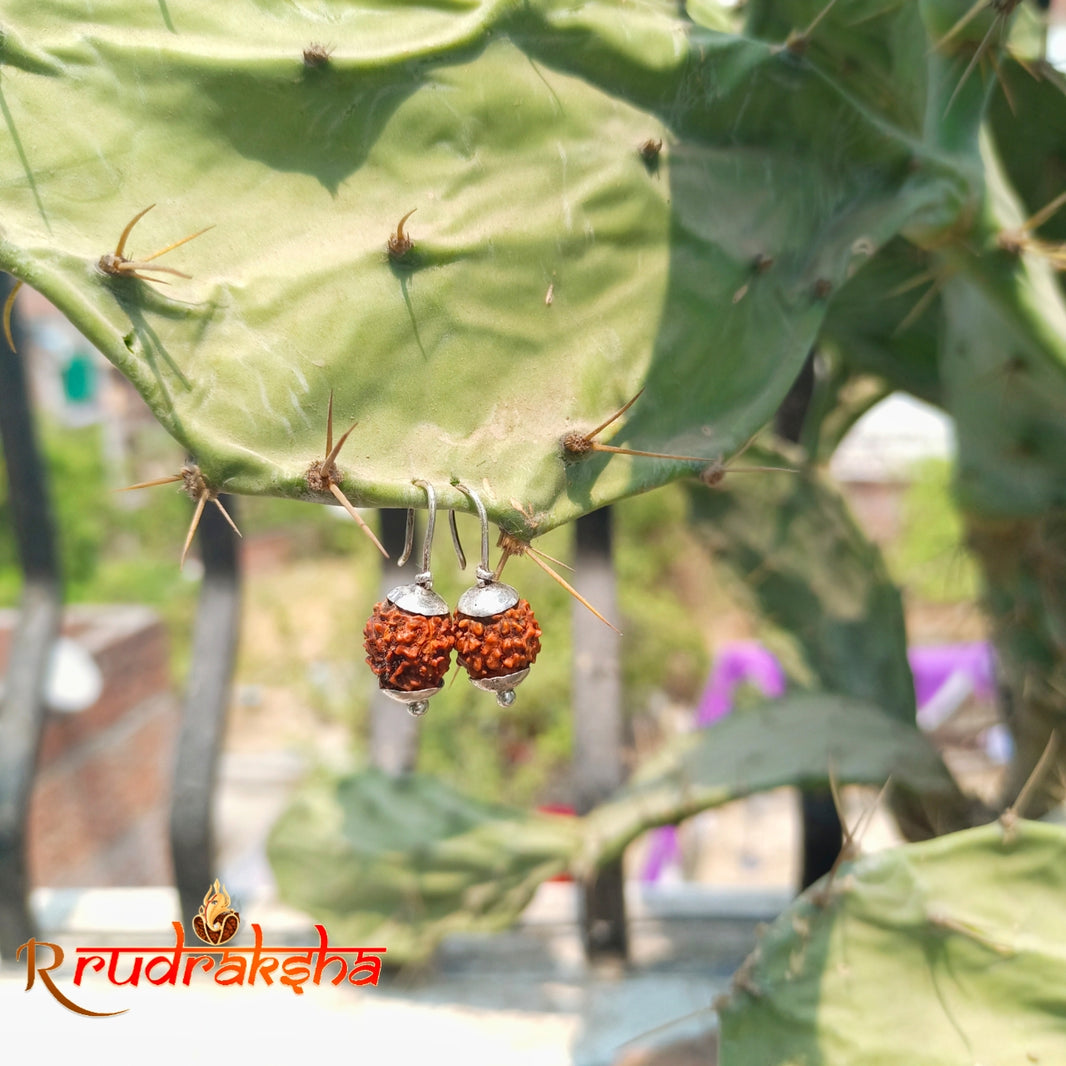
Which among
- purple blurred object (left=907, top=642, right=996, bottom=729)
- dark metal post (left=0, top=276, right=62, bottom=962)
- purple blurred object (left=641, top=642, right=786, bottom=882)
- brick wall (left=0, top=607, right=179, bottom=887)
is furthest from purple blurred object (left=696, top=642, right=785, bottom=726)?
dark metal post (left=0, top=276, right=62, bottom=962)

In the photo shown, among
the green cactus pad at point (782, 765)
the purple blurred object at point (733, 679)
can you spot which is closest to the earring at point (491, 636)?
the green cactus pad at point (782, 765)

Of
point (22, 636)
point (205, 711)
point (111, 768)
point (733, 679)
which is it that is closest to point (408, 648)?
point (205, 711)

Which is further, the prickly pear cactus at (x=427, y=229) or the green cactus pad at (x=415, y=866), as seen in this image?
the green cactus pad at (x=415, y=866)

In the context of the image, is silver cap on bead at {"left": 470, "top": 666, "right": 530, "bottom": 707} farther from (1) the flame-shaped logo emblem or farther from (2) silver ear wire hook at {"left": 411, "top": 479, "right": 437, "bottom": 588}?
(1) the flame-shaped logo emblem

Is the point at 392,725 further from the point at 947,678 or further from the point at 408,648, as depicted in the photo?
the point at 947,678

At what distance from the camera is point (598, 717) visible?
126cm

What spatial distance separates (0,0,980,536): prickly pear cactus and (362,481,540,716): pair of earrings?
5 centimetres

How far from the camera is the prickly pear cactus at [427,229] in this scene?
561 millimetres

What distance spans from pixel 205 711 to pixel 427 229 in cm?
82

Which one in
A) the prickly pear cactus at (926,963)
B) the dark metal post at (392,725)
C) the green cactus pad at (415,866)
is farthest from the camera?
the dark metal post at (392,725)

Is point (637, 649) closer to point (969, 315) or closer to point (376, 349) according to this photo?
point (969, 315)

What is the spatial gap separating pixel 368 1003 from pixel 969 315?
0.96 m

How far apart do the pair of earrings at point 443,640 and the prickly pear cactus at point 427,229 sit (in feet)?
0.17

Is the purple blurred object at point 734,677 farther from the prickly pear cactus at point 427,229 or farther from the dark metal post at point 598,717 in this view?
the prickly pear cactus at point 427,229
